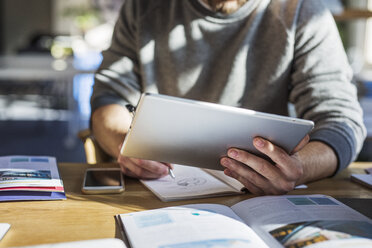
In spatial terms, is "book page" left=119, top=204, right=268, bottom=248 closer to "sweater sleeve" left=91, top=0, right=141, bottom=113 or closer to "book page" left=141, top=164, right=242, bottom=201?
"book page" left=141, top=164, right=242, bottom=201

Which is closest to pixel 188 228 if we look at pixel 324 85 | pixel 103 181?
pixel 103 181

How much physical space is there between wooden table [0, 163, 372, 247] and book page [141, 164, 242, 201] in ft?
0.05

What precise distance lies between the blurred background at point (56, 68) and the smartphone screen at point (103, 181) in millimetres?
1548

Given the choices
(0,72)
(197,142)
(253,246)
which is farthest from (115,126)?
(0,72)

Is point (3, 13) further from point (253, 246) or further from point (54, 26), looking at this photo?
point (253, 246)

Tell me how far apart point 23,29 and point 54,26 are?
578mm

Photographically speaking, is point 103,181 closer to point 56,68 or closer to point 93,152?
point 93,152

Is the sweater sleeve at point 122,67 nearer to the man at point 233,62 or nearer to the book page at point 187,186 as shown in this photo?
the man at point 233,62

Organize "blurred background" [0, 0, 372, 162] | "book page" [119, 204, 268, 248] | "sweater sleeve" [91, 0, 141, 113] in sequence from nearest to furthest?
"book page" [119, 204, 268, 248] < "sweater sleeve" [91, 0, 141, 113] < "blurred background" [0, 0, 372, 162]

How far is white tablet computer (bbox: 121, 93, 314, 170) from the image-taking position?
683 millimetres

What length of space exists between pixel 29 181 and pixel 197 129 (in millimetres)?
340

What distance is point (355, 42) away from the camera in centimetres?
551

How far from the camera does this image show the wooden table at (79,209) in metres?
0.60

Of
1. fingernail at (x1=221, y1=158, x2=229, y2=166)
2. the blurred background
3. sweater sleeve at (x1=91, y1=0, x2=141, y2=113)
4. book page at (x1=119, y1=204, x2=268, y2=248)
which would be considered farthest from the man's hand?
the blurred background
